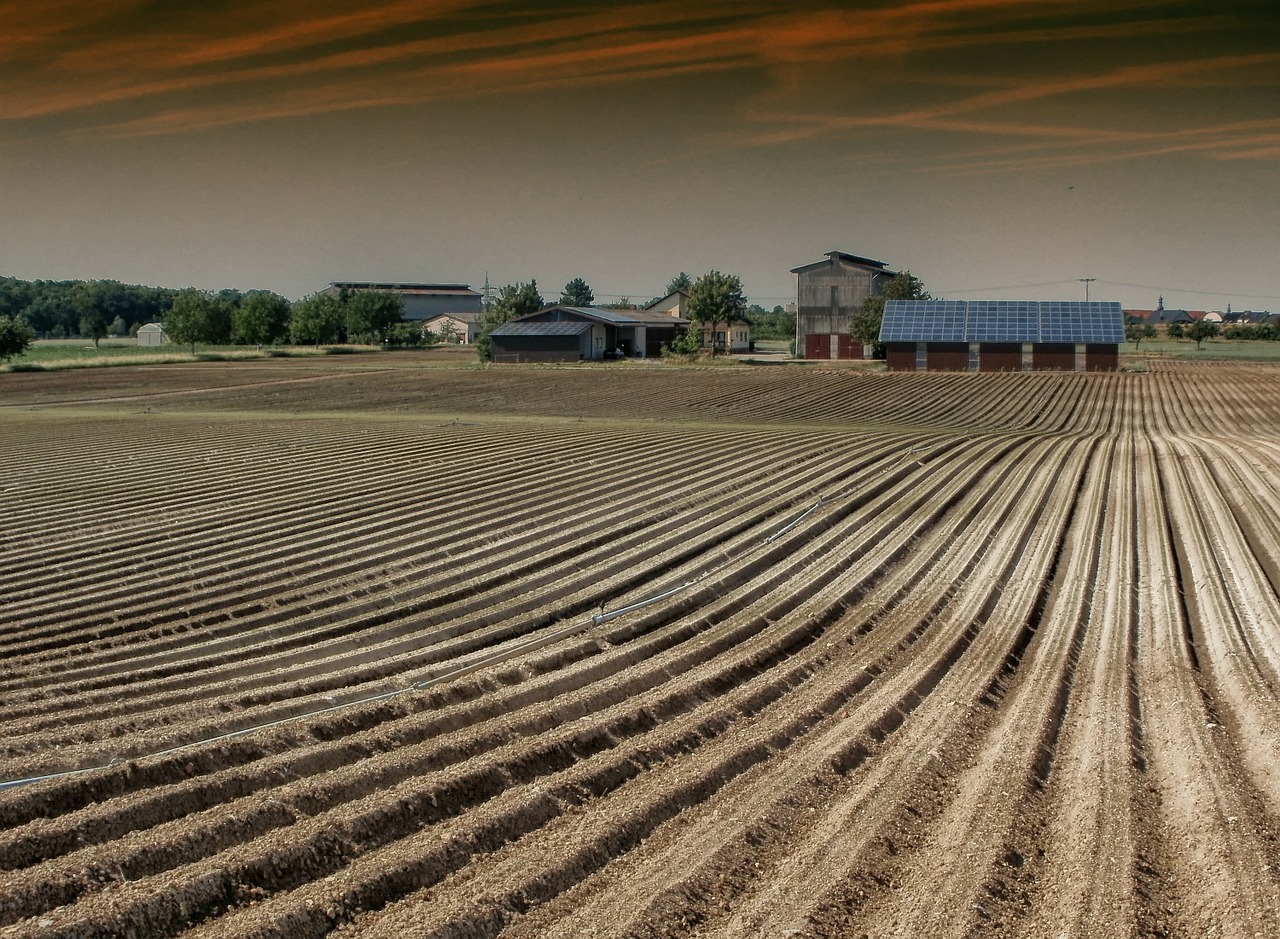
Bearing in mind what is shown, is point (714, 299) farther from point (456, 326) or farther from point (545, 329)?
point (456, 326)

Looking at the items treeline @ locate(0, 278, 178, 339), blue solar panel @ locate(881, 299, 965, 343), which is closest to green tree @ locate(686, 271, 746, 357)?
blue solar panel @ locate(881, 299, 965, 343)

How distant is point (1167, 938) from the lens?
5840 mm

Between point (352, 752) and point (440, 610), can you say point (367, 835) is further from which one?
point (440, 610)

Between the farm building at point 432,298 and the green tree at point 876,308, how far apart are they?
8461 centimetres

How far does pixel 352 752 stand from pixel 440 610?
4148mm

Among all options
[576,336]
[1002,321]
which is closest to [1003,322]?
[1002,321]

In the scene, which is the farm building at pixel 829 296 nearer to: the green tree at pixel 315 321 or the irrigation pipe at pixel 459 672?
the green tree at pixel 315 321

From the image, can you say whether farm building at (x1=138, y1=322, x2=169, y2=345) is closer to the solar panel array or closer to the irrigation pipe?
the solar panel array

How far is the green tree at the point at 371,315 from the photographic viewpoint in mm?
103562

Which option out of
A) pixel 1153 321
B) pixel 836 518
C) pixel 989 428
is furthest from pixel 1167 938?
pixel 1153 321

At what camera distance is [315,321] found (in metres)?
98.2

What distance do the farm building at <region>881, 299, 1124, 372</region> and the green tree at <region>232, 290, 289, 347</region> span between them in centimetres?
5515

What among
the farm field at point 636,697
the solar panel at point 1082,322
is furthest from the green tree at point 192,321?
the farm field at point 636,697

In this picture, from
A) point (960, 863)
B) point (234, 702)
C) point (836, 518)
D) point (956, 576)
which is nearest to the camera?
point (960, 863)
